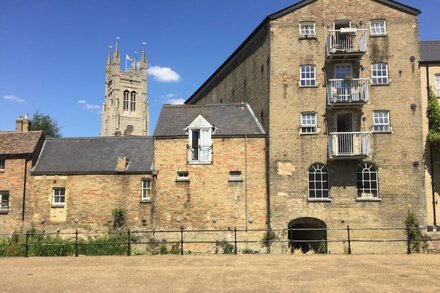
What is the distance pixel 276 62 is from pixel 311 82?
2350 millimetres

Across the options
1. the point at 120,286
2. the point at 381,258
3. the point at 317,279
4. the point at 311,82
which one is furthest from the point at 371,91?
the point at 120,286

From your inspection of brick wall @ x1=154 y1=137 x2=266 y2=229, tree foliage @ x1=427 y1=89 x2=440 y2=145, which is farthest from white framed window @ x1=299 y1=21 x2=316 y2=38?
tree foliage @ x1=427 y1=89 x2=440 y2=145

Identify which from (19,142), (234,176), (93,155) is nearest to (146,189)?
(93,155)

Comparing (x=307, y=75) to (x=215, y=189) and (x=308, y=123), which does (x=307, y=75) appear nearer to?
(x=308, y=123)

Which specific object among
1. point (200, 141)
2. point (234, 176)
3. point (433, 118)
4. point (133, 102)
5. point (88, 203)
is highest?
point (133, 102)

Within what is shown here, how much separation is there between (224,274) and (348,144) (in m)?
13.0

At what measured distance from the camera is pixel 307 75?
81.0 feet

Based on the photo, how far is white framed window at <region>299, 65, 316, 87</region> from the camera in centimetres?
2461

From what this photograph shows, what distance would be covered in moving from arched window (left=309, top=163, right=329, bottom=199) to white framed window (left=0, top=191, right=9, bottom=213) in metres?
18.7

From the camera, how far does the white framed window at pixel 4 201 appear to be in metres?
26.4

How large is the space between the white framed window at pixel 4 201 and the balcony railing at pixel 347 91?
67.4 feet

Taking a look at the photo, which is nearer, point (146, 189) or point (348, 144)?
point (348, 144)

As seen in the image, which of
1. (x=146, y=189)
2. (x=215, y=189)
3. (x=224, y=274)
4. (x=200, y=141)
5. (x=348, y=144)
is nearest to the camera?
(x=224, y=274)

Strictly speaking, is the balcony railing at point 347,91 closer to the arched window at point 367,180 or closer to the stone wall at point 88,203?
the arched window at point 367,180
